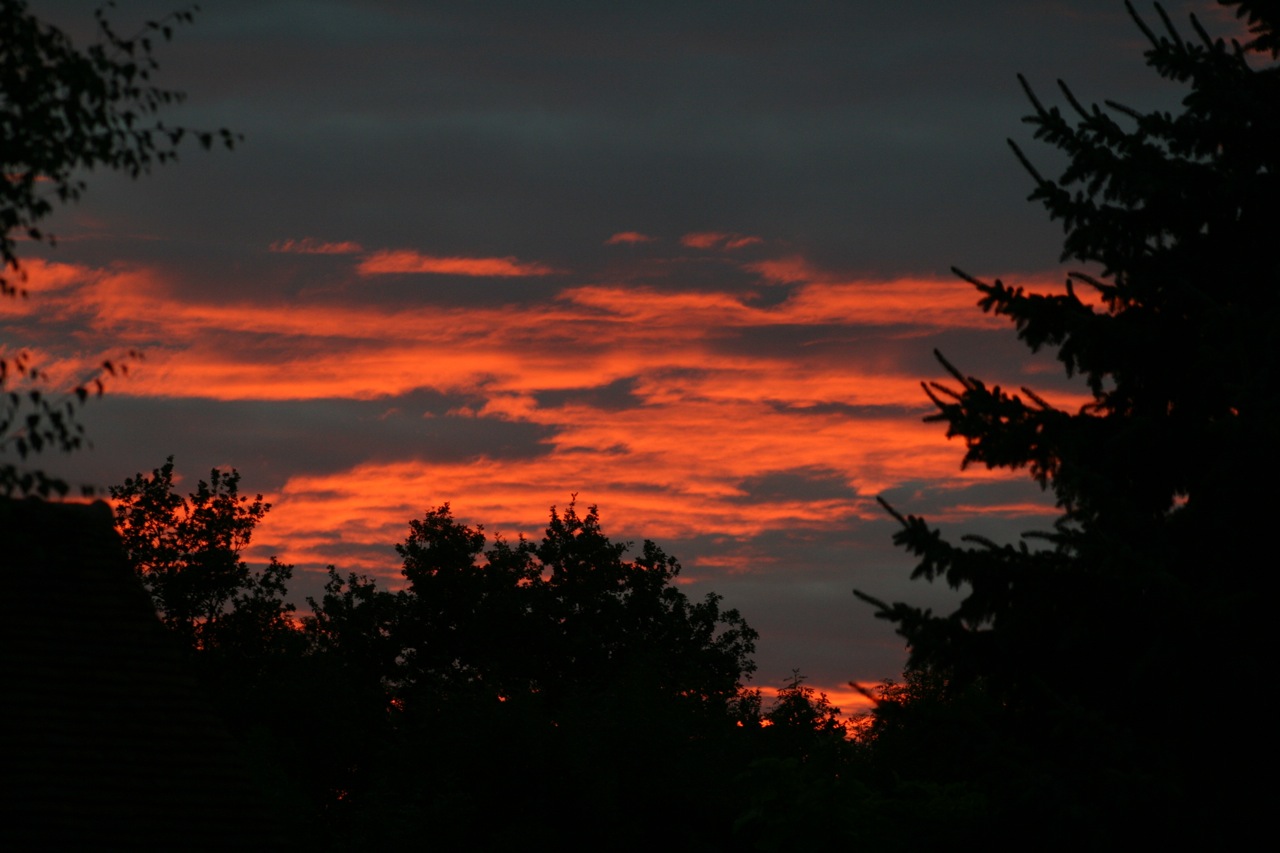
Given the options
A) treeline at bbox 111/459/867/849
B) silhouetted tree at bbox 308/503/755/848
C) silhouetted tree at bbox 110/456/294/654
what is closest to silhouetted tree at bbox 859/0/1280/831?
treeline at bbox 111/459/867/849

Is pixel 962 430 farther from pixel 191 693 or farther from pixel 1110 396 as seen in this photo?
pixel 191 693

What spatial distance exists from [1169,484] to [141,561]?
41.2 m

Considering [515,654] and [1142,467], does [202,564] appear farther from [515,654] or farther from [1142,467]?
[1142,467]

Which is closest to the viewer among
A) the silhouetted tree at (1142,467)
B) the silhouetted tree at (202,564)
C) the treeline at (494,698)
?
the silhouetted tree at (1142,467)

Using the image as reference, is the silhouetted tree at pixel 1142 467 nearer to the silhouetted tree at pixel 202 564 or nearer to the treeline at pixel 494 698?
the treeline at pixel 494 698

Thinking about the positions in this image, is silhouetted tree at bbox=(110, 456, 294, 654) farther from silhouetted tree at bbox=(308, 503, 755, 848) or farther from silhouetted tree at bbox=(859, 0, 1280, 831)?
silhouetted tree at bbox=(859, 0, 1280, 831)

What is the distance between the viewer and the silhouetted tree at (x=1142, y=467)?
29.3 ft

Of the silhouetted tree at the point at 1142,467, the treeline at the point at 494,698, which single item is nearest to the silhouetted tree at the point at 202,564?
the treeline at the point at 494,698

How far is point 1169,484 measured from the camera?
35.9 feet

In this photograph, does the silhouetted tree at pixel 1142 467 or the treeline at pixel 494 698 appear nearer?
the silhouetted tree at pixel 1142 467

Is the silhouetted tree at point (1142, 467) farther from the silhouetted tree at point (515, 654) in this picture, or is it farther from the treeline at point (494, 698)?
the silhouetted tree at point (515, 654)

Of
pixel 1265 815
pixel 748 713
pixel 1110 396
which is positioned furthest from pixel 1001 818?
pixel 748 713

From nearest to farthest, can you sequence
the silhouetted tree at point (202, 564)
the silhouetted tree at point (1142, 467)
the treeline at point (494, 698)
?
the silhouetted tree at point (1142, 467) → the treeline at point (494, 698) → the silhouetted tree at point (202, 564)

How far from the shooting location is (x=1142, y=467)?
1080 centimetres
